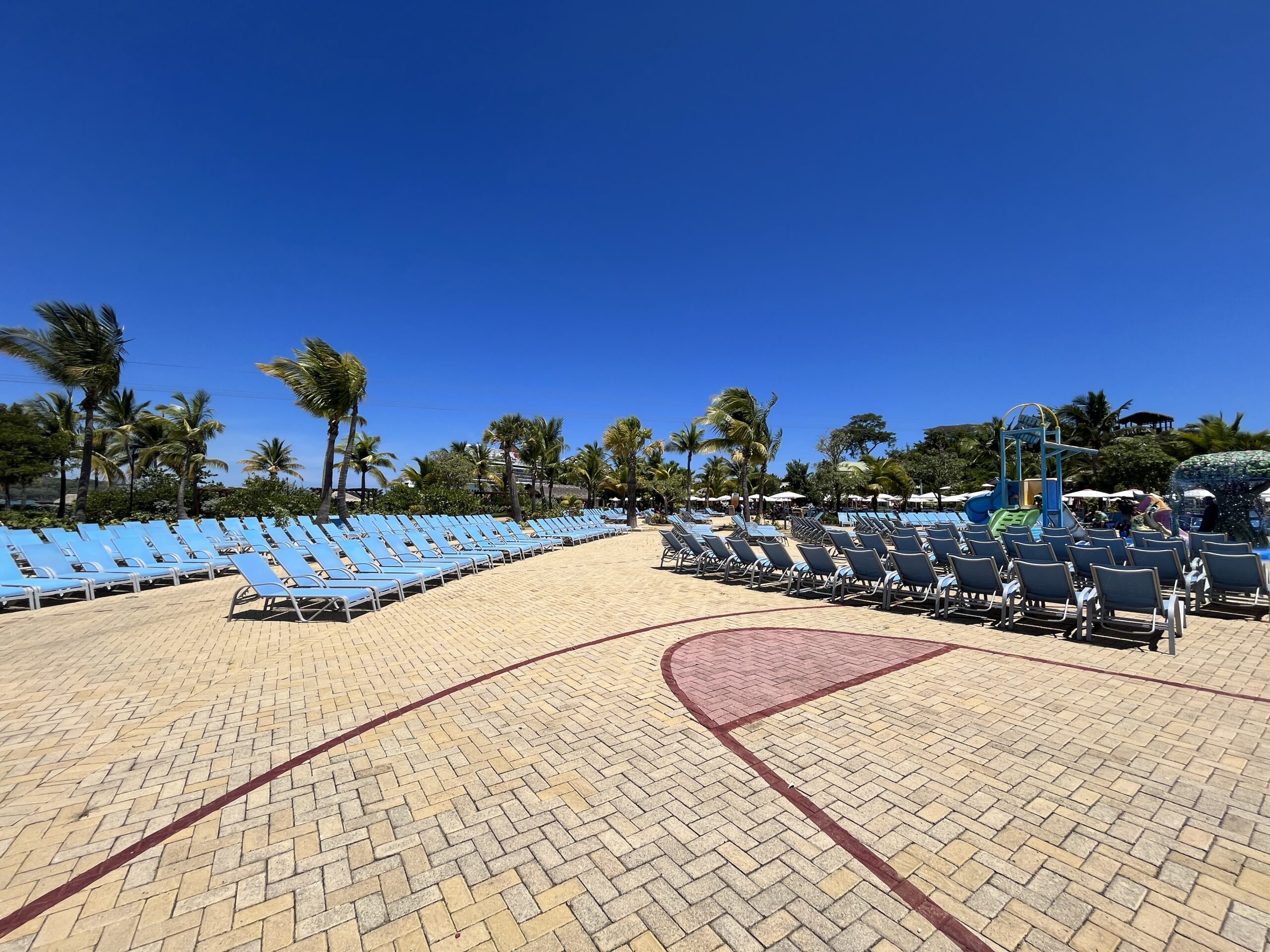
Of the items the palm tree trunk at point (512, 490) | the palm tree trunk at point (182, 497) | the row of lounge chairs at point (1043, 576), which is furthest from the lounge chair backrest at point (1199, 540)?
the palm tree trunk at point (182, 497)

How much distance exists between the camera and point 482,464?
36.0 meters

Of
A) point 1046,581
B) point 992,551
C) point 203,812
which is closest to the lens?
point 203,812

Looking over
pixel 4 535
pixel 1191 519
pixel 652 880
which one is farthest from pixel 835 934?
pixel 1191 519

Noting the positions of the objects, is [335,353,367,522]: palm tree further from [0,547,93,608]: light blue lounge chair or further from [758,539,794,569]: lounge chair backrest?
[758,539,794,569]: lounge chair backrest

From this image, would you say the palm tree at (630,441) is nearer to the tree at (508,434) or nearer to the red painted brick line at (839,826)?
the tree at (508,434)

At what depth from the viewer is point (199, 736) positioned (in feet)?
12.6

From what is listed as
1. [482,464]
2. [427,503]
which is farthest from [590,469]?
[427,503]

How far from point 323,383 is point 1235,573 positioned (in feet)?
75.6

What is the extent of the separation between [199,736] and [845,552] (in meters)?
8.00

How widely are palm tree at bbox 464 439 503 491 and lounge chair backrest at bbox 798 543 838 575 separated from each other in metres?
26.2

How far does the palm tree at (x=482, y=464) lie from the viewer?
1420 inches

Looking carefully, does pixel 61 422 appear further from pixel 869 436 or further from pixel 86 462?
pixel 869 436

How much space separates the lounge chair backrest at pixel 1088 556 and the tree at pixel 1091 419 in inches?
1493

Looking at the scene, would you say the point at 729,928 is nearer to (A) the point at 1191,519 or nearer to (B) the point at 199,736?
(B) the point at 199,736
